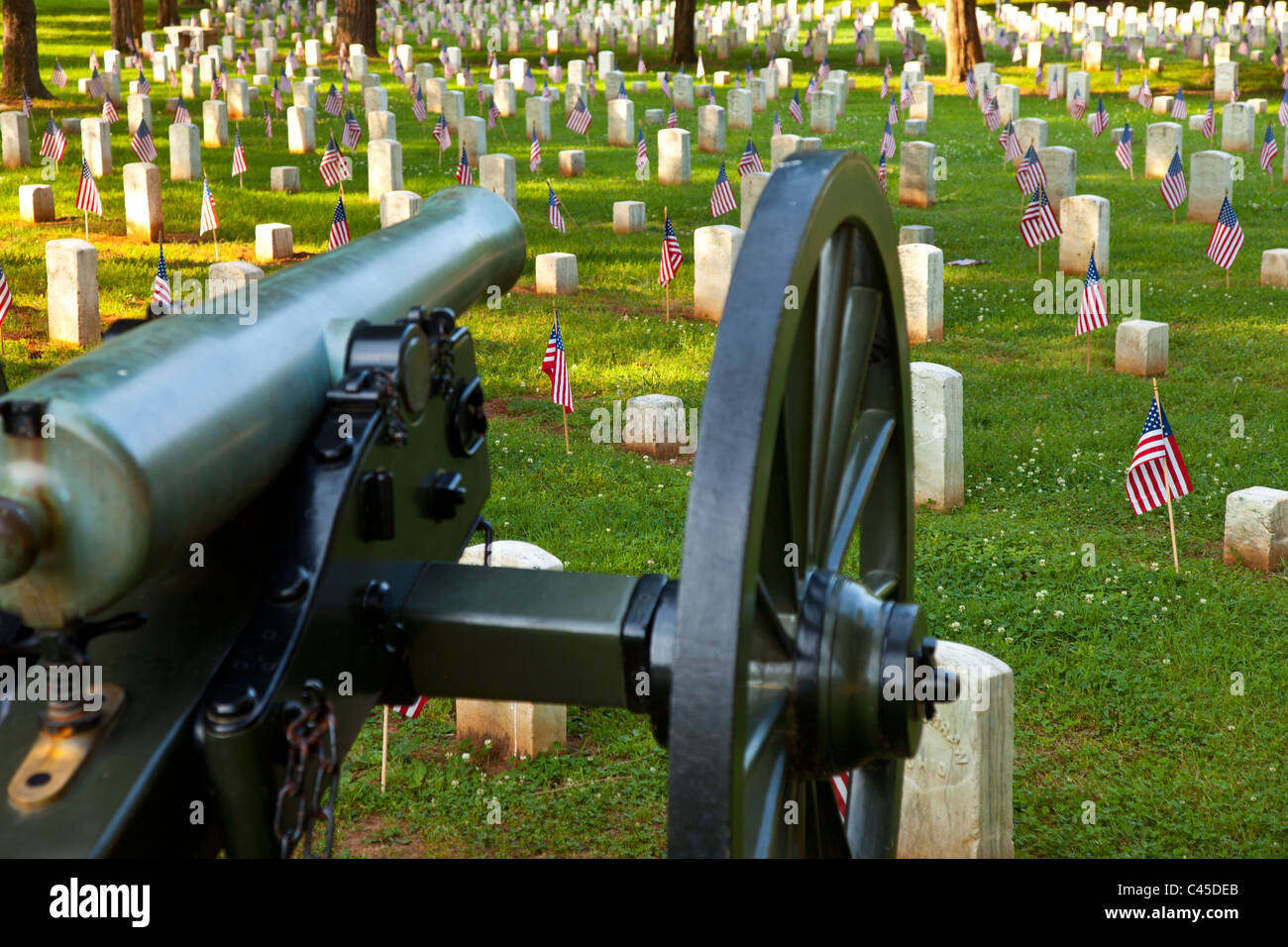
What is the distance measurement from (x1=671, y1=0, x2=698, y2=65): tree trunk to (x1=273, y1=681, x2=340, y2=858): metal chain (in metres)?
28.7

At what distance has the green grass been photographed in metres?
4.54

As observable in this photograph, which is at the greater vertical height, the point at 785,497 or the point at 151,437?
the point at 151,437

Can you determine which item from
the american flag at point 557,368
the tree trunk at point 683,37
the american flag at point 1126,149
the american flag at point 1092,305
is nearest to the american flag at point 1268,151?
the american flag at point 1126,149

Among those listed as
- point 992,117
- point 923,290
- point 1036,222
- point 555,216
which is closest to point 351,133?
point 555,216

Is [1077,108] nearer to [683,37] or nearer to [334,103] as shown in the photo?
[683,37]

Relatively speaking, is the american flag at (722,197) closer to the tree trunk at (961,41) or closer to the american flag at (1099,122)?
the american flag at (1099,122)

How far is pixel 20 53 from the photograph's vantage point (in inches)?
801

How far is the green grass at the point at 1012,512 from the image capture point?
4.54 meters

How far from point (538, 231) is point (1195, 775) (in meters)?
9.99

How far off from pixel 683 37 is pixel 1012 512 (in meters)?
24.4

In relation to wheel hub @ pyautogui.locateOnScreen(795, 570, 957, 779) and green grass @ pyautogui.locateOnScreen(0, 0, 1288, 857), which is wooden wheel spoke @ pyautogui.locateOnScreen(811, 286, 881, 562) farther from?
green grass @ pyautogui.locateOnScreen(0, 0, 1288, 857)

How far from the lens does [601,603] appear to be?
2422 mm
